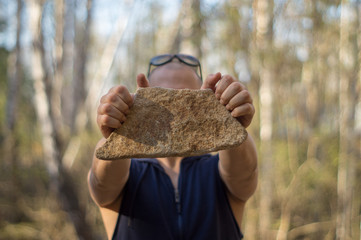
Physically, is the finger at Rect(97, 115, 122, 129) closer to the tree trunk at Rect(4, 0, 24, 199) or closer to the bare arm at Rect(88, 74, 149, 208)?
the bare arm at Rect(88, 74, 149, 208)

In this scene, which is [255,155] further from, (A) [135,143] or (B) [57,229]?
(B) [57,229]

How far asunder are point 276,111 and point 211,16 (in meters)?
2.02

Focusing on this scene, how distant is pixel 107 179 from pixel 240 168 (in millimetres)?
619

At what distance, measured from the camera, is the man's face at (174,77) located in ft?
4.78

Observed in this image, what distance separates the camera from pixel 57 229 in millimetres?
4789

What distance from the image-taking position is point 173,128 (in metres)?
1.18

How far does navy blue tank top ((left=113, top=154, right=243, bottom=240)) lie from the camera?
135 centimetres

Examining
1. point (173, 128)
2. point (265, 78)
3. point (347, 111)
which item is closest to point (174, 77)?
point (173, 128)

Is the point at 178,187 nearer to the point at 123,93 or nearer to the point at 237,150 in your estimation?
the point at 237,150

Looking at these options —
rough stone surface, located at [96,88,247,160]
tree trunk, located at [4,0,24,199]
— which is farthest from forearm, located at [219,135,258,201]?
tree trunk, located at [4,0,24,199]

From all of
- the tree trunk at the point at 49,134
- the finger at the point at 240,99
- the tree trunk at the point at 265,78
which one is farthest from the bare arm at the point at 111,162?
the tree trunk at the point at 265,78

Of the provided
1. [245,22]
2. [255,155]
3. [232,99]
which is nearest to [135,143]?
[232,99]

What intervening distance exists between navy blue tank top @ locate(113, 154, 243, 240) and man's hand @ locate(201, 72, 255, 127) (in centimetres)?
46

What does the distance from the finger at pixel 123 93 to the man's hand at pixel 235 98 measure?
369 millimetres
